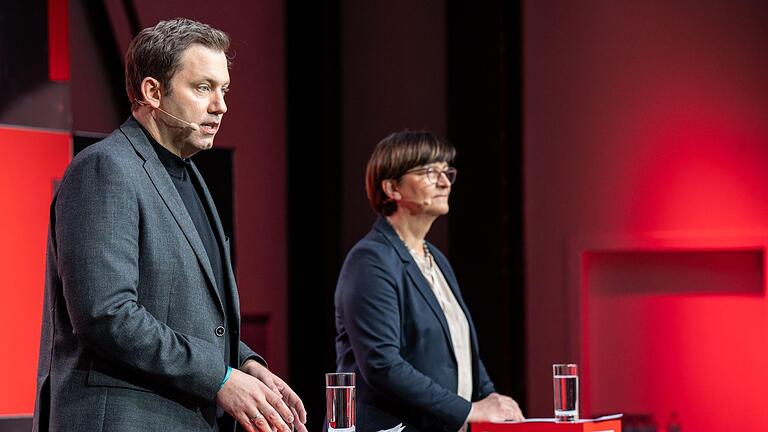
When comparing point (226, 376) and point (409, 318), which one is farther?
point (409, 318)

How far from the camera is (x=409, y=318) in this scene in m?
3.15

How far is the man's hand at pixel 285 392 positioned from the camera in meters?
2.13

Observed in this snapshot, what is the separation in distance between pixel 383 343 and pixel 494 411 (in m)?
0.38

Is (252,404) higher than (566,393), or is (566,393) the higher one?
(252,404)

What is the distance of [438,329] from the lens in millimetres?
3154

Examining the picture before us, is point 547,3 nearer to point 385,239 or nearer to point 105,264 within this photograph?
point 385,239

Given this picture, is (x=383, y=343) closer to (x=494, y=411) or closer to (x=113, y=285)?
(x=494, y=411)

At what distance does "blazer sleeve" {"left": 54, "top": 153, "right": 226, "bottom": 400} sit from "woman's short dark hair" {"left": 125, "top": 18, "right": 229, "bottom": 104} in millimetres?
226

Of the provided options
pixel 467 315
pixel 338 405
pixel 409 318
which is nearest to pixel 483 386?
pixel 467 315

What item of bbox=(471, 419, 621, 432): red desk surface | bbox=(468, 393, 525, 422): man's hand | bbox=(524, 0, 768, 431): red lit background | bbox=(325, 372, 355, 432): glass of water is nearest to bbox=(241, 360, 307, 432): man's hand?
bbox=(325, 372, 355, 432): glass of water

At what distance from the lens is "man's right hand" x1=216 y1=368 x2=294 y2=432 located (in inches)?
77.2

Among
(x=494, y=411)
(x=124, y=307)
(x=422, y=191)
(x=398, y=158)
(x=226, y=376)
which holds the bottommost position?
(x=494, y=411)

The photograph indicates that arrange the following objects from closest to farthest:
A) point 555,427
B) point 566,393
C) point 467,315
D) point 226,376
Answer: point 226,376
point 555,427
point 566,393
point 467,315

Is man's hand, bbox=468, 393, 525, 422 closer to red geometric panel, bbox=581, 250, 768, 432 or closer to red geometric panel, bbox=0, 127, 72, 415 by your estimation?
red geometric panel, bbox=0, 127, 72, 415
